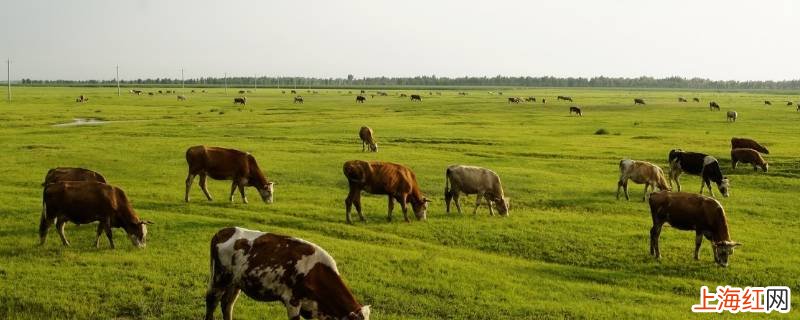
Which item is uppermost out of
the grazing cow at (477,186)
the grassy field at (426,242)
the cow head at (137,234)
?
the grazing cow at (477,186)

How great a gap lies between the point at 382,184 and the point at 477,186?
3.24 metres

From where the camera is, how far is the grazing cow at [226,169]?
64.7ft

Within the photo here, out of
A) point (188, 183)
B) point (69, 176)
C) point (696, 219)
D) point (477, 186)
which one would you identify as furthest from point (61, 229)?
point (696, 219)

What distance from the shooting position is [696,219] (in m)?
14.7

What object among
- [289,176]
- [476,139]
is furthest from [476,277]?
[476,139]

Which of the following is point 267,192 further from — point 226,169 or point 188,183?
point 188,183

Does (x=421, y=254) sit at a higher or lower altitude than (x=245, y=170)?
lower

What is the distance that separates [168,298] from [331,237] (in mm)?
5331

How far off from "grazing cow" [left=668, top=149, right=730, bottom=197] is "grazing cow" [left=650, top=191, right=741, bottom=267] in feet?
29.1

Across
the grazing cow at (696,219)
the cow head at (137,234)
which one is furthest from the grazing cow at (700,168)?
the cow head at (137,234)

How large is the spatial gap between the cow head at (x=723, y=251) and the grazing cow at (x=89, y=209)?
13.0 m

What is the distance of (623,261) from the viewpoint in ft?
47.7

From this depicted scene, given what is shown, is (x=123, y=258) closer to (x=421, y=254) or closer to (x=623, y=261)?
(x=421, y=254)

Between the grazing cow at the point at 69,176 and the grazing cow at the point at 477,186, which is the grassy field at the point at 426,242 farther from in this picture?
the grazing cow at the point at 69,176
